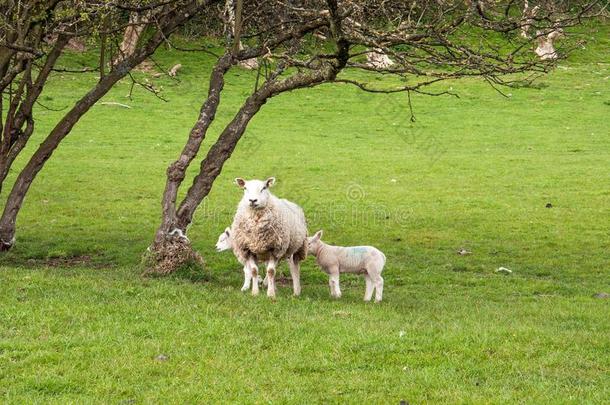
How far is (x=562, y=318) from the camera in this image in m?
11.5

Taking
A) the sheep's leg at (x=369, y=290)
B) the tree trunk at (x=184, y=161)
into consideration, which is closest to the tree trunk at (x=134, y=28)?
the tree trunk at (x=184, y=161)

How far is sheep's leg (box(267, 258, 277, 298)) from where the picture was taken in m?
12.2

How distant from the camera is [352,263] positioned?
42.7 feet

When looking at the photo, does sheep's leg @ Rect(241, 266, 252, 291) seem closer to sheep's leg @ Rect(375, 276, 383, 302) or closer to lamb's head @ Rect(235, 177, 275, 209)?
lamb's head @ Rect(235, 177, 275, 209)

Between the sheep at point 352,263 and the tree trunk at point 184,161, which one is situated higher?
the tree trunk at point 184,161

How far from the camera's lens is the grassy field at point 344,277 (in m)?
7.93

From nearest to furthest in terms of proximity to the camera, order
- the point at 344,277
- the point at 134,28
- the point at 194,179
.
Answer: the point at 194,179, the point at 344,277, the point at 134,28

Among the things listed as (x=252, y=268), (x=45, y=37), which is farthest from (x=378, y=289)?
(x=45, y=37)

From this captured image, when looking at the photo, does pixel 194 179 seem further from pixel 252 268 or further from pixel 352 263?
pixel 352 263

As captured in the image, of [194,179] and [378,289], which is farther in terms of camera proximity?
[194,179]

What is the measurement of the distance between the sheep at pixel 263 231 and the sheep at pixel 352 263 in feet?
1.45

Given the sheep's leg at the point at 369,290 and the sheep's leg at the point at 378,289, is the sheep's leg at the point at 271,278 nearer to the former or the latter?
the sheep's leg at the point at 369,290

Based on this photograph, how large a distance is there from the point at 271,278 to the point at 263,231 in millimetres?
677

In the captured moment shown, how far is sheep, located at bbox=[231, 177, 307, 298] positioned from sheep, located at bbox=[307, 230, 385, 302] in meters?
0.44
